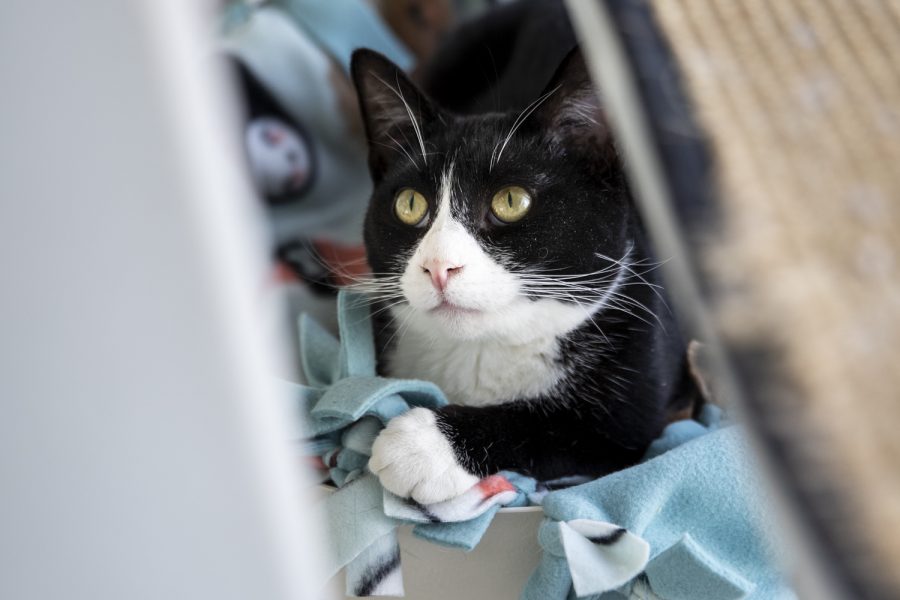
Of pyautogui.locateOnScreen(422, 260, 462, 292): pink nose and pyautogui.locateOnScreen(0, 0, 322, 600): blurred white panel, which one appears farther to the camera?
pyautogui.locateOnScreen(422, 260, 462, 292): pink nose

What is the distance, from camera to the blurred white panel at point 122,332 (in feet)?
1.15

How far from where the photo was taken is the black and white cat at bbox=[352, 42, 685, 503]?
31.4 inches

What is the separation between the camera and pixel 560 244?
83 centimetres

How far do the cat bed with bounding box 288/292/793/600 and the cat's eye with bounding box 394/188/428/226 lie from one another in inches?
7.4

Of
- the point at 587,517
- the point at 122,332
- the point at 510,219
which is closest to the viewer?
the point at 122,332

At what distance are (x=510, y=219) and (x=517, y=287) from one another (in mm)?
73

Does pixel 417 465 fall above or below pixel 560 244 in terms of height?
below

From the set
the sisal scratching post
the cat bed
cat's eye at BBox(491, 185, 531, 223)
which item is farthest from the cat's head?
the sisal scratching post

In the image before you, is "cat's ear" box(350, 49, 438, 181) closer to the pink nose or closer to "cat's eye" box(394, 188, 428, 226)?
"cat's eye" box(394, 188, 428, 226)

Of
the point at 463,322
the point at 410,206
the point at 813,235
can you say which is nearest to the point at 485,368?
the point at 463,322

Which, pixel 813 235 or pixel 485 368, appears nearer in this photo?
pixel 813 235

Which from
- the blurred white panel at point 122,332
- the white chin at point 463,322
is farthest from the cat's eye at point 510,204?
the blurred white panel at point 122,332

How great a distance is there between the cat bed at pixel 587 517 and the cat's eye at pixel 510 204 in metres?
0.20

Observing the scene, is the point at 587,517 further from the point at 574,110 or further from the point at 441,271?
the point at 574,110
